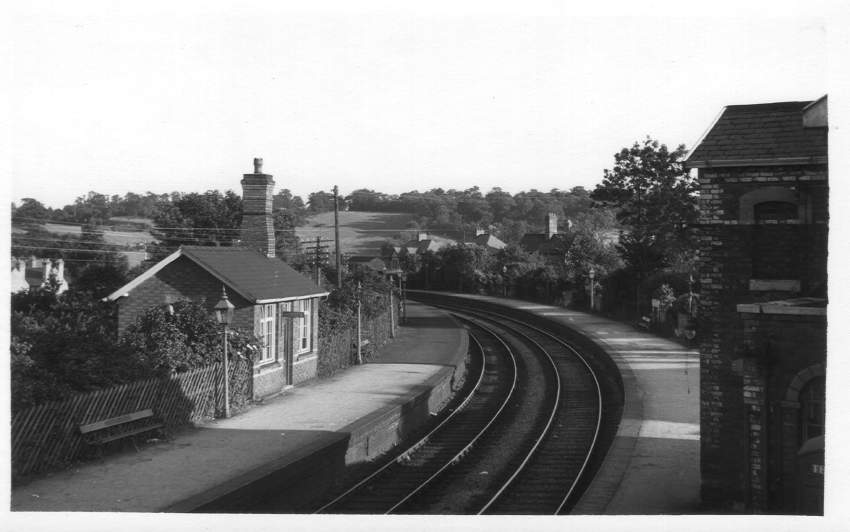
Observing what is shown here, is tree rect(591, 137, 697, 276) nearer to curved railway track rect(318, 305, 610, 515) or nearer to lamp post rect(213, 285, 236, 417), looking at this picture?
curved railway track rect(318, 305, 610, 515)

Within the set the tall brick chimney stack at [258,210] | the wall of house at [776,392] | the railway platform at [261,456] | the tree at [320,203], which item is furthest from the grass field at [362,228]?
the wall of house at [776,392]

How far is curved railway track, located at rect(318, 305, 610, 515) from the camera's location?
547 inches

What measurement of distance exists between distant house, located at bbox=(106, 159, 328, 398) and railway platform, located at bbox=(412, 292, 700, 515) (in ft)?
28.2

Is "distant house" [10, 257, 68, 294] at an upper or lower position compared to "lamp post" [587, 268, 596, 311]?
upper

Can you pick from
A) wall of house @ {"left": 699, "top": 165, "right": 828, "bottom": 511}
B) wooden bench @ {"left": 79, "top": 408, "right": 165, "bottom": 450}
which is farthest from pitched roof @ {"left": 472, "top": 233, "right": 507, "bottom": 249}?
wall of house @ {"left": 699, "top": 165, "right": 828, "bottom": 511}

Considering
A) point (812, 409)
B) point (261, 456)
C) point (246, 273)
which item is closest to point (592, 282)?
point (246, 273)

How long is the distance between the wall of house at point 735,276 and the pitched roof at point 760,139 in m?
0.21

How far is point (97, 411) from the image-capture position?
1437cm

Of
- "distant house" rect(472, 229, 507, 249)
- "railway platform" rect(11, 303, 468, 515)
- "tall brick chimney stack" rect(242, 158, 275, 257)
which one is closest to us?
"railway platform" rect(11, 303, 468, 515)

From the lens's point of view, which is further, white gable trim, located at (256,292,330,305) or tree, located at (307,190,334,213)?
tree, located at (307,190,334,213)

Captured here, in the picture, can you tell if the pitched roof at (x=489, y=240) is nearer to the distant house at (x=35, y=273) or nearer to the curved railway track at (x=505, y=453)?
the distant house at (x=35, y=273)

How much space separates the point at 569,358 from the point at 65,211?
27634 millimetres

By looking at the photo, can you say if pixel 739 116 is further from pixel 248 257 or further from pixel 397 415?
pixel 248 257

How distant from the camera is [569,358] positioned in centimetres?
3138
